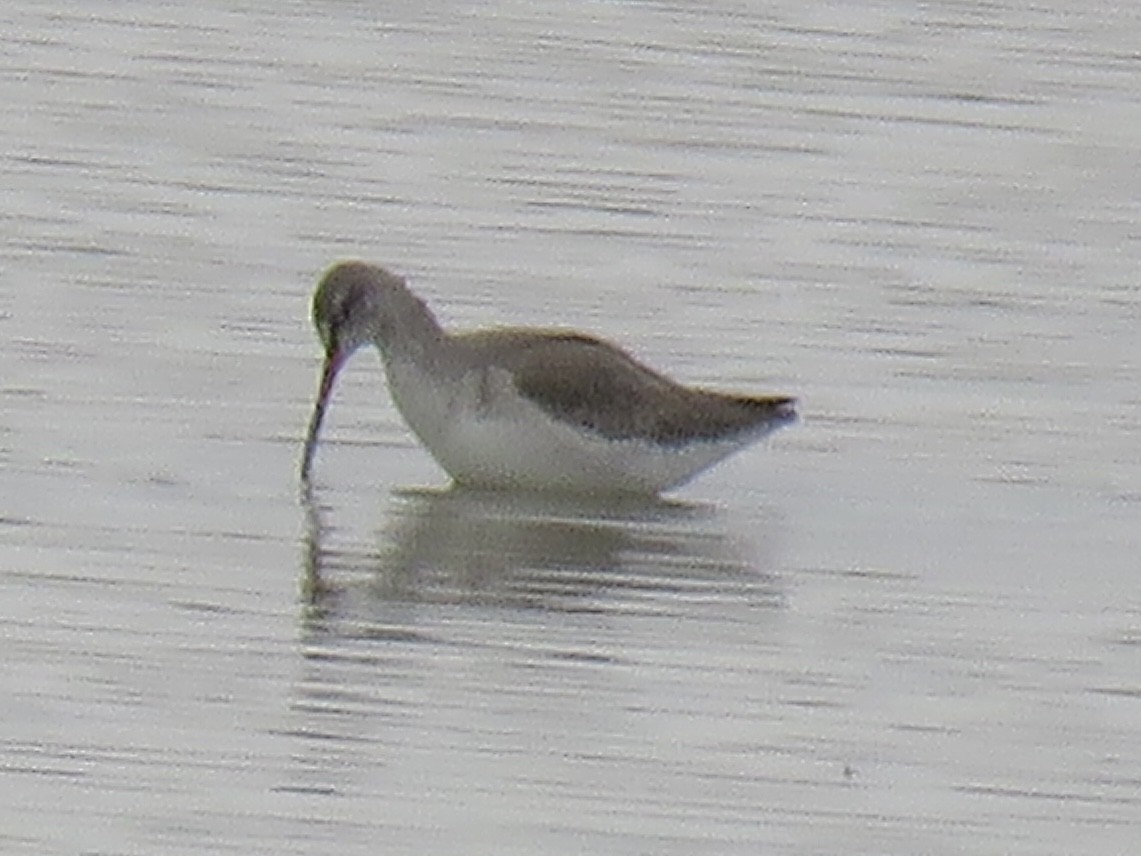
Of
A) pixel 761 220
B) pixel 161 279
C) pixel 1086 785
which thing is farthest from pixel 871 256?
pixel 1086 785

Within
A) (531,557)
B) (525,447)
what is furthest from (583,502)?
(531,557)

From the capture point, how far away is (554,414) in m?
12.1

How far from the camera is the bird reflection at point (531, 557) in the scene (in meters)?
10.7

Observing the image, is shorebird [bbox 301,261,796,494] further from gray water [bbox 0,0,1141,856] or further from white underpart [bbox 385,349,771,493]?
gray water [bbox 0,0,1141,856]

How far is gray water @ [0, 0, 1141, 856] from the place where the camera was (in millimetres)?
9109

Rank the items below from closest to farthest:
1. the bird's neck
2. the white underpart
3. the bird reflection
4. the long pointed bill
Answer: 1. the bird reflection
2. the long pointed bill
3. the white underpart
4. the bird's neck

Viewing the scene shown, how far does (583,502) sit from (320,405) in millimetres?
703

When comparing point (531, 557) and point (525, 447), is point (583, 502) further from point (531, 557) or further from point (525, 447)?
point (531, 557)

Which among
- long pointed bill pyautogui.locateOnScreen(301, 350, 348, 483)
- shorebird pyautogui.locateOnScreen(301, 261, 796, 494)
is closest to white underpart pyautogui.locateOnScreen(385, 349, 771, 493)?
shorebird pyautogui.locateOnScreen(301, 261, 796, 494)

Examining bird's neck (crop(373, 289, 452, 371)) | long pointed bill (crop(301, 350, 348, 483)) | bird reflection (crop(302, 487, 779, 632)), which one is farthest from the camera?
bird's neck (crop(373, 289, 452, 371))

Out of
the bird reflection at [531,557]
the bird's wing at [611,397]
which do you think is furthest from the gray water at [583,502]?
the bird's wing at [611,397]

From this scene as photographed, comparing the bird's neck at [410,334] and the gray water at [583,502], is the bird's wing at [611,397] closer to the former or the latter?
the bird's neck at [410,334]

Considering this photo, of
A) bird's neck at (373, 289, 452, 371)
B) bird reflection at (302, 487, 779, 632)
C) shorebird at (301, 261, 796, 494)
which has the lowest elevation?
bird reflection at (302, 487, 779, 632)

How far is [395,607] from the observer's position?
10.6 m
